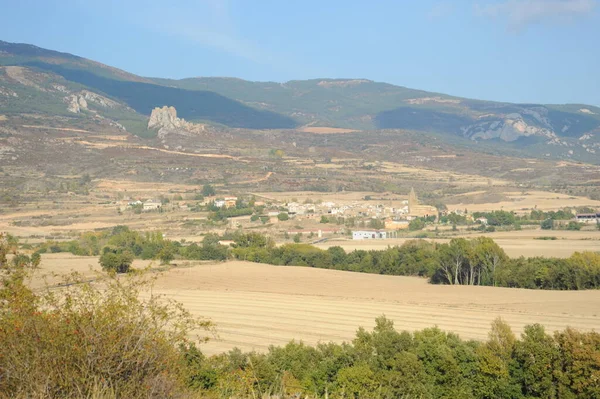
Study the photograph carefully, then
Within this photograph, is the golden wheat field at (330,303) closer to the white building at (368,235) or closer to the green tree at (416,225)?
the white building at (368,235)

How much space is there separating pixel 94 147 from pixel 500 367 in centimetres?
11405

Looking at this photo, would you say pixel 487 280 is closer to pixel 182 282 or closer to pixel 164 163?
pixel 182 282

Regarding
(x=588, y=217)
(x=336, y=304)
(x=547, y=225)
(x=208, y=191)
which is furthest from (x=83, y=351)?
(x=208, y=191)

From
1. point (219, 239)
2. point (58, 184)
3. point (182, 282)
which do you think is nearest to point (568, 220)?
point (219, 239)

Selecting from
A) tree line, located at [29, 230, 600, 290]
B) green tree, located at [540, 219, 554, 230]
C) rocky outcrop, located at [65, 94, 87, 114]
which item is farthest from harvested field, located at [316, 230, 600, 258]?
rocky outcrop, located at [65, 94, 87, 114]

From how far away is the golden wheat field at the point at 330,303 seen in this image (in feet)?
92.3

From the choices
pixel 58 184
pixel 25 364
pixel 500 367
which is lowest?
pixel 58 184

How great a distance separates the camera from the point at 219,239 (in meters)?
63.0

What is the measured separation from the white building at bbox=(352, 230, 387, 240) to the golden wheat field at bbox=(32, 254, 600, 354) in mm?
20622

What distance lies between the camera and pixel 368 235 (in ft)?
228

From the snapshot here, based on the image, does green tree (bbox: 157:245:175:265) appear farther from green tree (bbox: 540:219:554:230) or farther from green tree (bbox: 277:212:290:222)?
green tree (bbox: 540:219:554:230)

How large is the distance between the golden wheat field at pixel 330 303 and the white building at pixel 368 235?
20.6 meters

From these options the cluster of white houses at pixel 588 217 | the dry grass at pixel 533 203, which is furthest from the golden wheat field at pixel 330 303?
the dry grass at pixel 533 203

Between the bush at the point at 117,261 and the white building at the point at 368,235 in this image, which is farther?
the white building at the point at 368,235
